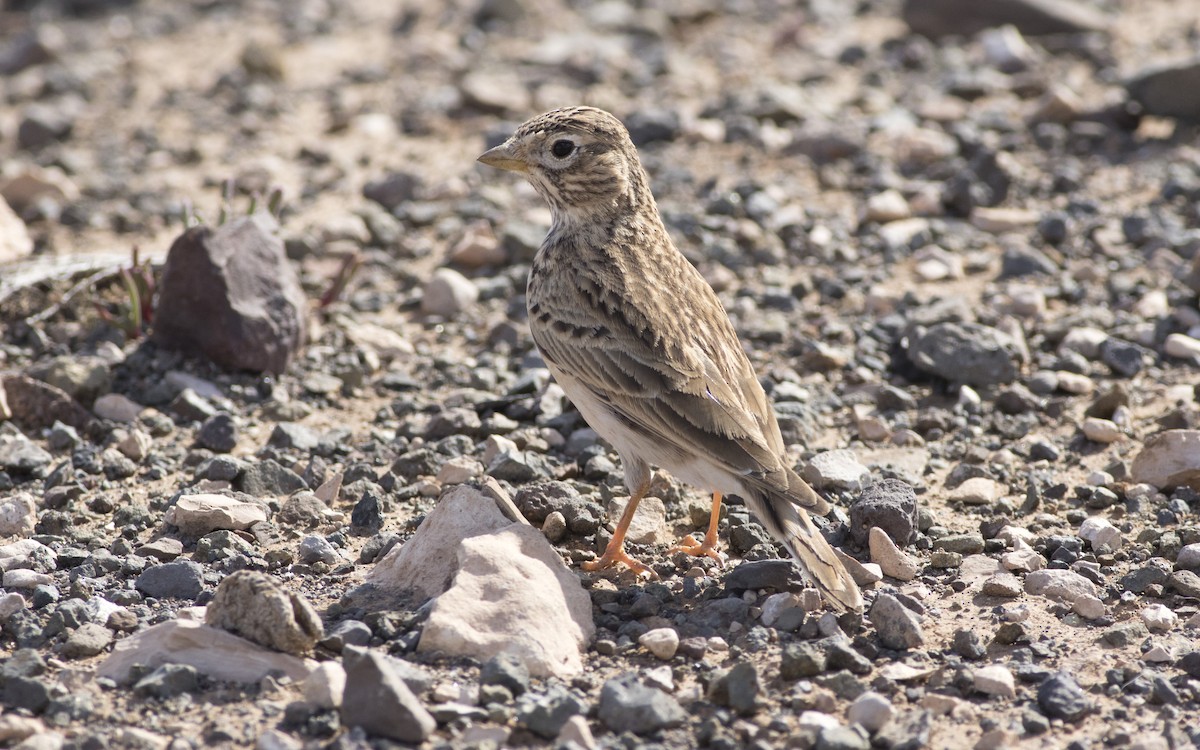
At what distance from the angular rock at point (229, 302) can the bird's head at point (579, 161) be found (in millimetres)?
1993

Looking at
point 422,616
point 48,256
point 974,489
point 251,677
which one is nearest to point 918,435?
point 974,489

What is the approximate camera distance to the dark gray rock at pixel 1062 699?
4.96 m

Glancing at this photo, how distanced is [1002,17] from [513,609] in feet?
32.9

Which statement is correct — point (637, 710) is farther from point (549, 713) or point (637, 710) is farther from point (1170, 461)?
point (1170, 461)

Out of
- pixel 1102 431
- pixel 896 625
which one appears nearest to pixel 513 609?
pixel 896 625

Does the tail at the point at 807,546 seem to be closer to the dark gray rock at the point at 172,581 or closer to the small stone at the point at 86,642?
the dark gray rock at the point at 172,581

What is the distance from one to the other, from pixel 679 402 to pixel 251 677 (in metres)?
2.16

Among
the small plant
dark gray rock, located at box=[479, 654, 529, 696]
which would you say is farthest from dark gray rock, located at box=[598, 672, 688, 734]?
the small plant

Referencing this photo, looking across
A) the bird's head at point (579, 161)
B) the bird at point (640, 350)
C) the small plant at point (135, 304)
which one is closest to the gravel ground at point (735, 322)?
the small plant at point (135, 304)

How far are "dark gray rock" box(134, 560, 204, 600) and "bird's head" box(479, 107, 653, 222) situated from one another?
260cm

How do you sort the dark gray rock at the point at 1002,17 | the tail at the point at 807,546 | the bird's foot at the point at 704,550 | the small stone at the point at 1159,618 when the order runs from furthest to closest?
the dark gray rock at the point at 1002,17 → the bird's foot at the point at 704,550 → the small stone at the point at 1159,618 → the tail at the point at 807,546

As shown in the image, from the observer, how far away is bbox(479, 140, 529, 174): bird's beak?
7.07m

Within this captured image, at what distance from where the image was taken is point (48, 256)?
9.36m

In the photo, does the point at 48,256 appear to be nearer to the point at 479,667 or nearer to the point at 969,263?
the point at 479,667
